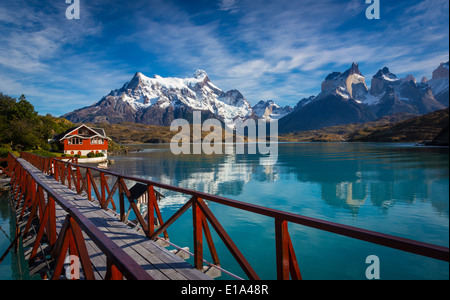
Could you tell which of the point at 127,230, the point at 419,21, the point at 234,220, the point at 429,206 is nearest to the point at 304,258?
the point at 234,220

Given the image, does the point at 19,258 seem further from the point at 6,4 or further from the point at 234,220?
the point at 234,220

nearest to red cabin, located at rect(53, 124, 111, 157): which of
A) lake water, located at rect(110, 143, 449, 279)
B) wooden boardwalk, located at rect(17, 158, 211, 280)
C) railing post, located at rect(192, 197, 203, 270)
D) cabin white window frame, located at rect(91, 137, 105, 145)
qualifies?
cabin white window frame, located at rect(91, 137, 105, 145)

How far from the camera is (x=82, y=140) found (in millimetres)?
55844

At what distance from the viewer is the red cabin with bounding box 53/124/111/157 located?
53.4 metres

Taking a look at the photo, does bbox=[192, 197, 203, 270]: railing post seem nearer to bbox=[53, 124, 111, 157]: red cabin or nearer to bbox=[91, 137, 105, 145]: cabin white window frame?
bbox=[53, 124, 111, 157]: red cabin

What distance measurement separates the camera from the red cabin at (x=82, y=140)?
5344 centimetres

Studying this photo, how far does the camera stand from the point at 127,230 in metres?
7.09

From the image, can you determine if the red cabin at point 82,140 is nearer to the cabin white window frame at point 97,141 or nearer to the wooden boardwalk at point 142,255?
the cabin white window frame at point 97,141

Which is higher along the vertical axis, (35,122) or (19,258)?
(35,122)

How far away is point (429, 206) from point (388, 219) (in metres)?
4.92

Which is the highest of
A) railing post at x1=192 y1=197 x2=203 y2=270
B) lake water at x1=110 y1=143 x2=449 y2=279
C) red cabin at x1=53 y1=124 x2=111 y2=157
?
red cabin at x1=53 y1=124 x2=111 y2=157

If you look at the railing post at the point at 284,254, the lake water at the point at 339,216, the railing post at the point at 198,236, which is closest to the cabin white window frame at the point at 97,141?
the lake water at the point at 339,216

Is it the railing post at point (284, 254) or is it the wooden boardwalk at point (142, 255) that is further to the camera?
the wooden boardwalk at point (142, 255)
